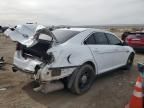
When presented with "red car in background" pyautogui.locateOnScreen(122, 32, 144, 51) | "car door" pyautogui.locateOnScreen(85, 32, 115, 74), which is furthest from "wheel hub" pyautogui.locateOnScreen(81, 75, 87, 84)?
"red car in background" pyautogui.locateOnScreen(122, 32, 144, 51)

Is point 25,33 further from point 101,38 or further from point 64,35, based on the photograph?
point 101,38

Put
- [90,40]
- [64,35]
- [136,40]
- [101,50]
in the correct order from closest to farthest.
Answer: [64,35] < [90,40] < [101,50] < [136,40]

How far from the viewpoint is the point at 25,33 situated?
4816 mm

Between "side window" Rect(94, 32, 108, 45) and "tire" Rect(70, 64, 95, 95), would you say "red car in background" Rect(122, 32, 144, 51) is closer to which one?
"side window" Rect(94, 32, 108, 45)

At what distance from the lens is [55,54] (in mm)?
4223

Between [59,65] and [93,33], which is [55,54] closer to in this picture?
[59,65]

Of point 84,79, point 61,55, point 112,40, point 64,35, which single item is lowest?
point 84,79

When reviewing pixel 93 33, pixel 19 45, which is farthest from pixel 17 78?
pixel 93 33

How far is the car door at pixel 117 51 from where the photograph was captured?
6.26 metres

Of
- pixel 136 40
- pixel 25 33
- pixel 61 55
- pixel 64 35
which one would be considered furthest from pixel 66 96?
pixel 136 40

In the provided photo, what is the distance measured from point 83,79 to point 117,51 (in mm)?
2063

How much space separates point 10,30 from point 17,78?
79.3 inches

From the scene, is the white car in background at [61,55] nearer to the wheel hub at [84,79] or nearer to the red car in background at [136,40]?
the wheel hub at [84,79]

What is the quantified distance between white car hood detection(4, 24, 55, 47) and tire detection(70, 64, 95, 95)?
1.38m
